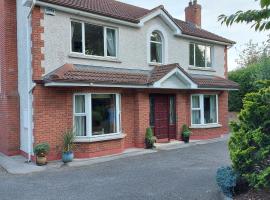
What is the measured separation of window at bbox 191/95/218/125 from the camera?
57.1 feet

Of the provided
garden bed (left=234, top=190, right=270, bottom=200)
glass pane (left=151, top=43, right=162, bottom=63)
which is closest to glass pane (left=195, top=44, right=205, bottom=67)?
glass pane (left=151, top=43, right=162, bottom=63)

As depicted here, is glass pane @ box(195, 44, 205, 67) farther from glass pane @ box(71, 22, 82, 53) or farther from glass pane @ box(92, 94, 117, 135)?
glass pane @ box(71, 22, 82, 53)

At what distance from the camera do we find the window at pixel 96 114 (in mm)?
12188

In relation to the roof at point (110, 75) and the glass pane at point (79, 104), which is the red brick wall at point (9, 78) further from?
the glass pane at point (79, 104)

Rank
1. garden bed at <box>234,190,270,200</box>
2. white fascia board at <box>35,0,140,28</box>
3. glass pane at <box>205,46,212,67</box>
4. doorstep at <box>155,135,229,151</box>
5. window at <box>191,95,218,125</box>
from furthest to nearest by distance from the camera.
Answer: glass pane at <box>205,46,212,67</box>
window at <box>191,95,218,125</box>
doorstep at <box>155,135,229,151</box>
white fascia board at <box>35,0,140,28</box>
garden bed at <box>234,190,270,200</box>

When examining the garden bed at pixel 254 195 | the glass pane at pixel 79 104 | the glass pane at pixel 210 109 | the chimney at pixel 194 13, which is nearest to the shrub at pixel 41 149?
the glass pane at pixel 79 104

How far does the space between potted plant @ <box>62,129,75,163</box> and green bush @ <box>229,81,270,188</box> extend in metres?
6.28

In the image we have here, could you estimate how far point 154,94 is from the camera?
15492 millimetres

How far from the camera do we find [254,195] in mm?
6566

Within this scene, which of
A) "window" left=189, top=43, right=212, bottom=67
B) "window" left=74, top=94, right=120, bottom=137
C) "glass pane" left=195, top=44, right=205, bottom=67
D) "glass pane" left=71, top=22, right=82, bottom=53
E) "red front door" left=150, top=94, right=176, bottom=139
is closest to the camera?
"window" left=74, top=94, right=120, bottom=137

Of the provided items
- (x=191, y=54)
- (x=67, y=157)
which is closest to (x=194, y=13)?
(x=191, y=54)

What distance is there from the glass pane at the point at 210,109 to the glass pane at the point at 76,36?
8.50m

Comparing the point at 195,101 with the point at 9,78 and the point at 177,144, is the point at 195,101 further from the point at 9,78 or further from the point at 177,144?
the point at 9,78

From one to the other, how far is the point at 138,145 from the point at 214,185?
6719 mm
